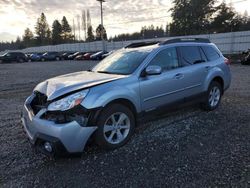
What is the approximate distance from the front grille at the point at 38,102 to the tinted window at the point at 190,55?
9.73ft

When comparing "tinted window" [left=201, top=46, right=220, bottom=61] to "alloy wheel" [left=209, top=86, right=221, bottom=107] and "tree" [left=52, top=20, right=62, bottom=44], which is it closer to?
"alloy wheel" [left=209, top=86, right=221, bottom=107]

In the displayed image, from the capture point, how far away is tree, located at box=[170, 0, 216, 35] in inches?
2189

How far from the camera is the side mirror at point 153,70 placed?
4.59 m

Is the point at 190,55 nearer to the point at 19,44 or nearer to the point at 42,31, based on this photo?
the point at 42,31

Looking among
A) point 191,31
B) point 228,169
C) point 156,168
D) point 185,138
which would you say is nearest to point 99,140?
point 156,168

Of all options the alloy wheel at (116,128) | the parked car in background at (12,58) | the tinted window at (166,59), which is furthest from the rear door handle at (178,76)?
the parked car in background at (12,58)

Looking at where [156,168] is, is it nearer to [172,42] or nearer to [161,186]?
[161,186]

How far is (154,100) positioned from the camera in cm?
484

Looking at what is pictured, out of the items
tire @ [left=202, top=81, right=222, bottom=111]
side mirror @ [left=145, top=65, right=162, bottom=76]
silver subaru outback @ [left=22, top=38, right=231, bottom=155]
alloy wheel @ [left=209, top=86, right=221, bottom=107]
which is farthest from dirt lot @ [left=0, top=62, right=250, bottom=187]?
side mirror @ [left=145, top=65, right=162, bottom=76]

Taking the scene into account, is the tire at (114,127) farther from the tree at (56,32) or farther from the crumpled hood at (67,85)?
the tree at (56,32)

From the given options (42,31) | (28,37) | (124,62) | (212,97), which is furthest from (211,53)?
(28,37)

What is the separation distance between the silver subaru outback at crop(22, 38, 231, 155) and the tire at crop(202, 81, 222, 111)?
A: 0.02 m

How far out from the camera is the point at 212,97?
6398mm

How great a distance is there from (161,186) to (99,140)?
125cm
